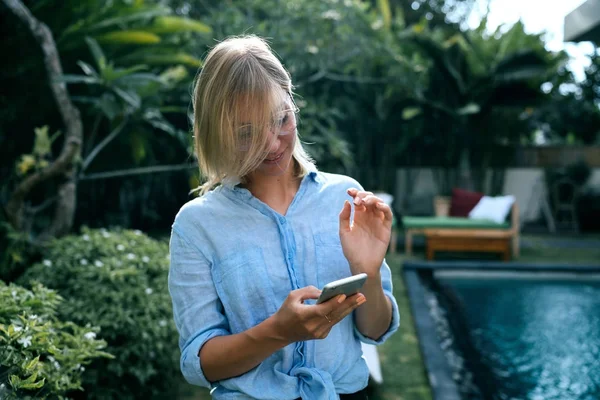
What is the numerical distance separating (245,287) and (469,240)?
743cm

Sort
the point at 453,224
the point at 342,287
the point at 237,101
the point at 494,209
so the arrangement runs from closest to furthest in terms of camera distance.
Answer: the point at 342,287
the point at 237,101
the point at 453,224
the point at 494,209

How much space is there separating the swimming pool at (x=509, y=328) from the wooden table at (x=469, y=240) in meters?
0.72

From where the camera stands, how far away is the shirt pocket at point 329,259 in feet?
4.00

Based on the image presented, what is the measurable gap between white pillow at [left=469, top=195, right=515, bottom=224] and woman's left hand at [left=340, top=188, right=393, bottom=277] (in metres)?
7.56

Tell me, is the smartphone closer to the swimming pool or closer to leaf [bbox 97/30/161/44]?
the swimming pool

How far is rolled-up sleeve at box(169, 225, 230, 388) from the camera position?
117 centimetres

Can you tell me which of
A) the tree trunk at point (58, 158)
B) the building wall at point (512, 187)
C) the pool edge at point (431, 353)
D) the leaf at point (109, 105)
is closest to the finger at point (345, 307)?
the pool edge at point (431, 353)

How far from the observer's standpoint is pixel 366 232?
1186mm

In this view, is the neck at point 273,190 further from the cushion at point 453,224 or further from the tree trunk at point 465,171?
the tree trunk at point 465,171

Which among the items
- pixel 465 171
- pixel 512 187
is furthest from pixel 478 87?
pixel 512 187

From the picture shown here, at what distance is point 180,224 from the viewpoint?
1.19m

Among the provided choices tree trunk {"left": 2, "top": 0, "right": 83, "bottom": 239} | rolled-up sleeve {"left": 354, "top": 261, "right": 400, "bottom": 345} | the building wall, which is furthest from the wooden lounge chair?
rolled-up sleeve {"left": 354, "top": 261, "right": 400, "bottom": 345}

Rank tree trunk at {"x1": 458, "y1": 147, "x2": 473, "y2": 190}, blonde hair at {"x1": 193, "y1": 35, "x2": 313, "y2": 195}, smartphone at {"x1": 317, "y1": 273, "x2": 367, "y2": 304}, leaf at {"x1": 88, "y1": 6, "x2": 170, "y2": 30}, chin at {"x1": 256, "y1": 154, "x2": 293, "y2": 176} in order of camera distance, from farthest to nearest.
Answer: tree trunk at {"x1": 458, "y1": 147, "x2": 473, "y2": 190}
leaf at {"x1": 88, "y1": 6, "x2": 170, "y2": 30}
chin at {"x1": 256, "y1": 154, "x2": 293, "y2": 176}
blonde hair at {"x1": 193, "y1": 35, "x2": 313, "y2": 195}
smartphone at {"x1": 317, "y1": 273, "x2": 367, "y2": 304}

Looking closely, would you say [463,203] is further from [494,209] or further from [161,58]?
[161,58]
